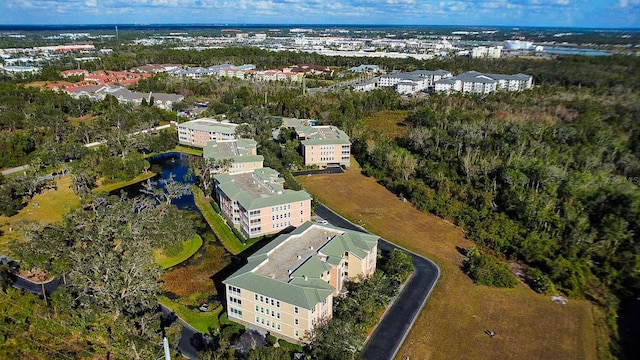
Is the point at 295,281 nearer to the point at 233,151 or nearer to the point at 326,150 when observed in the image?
the point at 233,151

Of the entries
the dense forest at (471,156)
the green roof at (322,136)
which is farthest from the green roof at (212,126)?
the green roof at (322,136)

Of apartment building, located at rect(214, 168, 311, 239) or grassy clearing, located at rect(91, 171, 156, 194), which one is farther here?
grassy clearing, located at rect(91, 171, 156, 194)

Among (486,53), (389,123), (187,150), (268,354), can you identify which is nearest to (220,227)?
(268,354)

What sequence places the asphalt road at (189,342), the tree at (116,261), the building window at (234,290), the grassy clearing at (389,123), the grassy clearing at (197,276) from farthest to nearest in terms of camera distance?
the grassy clearing at (389,123)
the grassy clearing at (197,276)
the building window at (234,290)
the asphalt road at (189,342)
the tree at (116,261)

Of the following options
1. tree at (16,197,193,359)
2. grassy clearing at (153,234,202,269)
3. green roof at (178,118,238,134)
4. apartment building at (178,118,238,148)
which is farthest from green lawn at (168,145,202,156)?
grassy clearing at (153,234,202,269)

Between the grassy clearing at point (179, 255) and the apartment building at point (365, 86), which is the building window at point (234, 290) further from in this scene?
the apartment building at point (365, 86)

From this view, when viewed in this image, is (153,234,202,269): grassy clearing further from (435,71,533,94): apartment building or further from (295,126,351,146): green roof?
(435,71,533,94): apartment building
